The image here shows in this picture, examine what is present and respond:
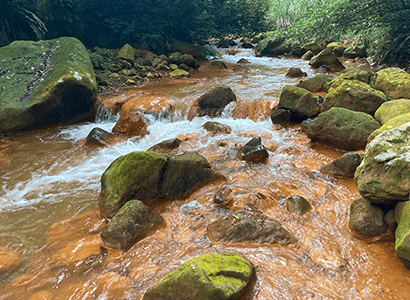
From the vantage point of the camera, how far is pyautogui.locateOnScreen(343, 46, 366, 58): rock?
1728 centimetres

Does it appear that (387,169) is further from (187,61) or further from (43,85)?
(187,61)

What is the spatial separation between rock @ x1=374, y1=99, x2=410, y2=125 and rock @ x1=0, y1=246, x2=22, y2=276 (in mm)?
7766

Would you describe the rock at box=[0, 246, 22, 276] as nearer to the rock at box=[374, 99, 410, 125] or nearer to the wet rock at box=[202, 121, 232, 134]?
the wet rock at box=[202, 121, 232, 134]

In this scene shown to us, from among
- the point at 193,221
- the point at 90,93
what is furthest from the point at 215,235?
the point at 90,93

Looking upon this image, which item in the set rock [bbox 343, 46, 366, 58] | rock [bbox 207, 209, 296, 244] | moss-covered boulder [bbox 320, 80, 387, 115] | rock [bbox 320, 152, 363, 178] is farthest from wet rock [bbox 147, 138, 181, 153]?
rock [bbox 343, 46, 366, 58]

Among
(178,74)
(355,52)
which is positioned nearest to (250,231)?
(178,74)

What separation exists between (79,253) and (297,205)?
3468mm

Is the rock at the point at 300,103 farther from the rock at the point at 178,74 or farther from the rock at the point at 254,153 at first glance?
the rock at the point at 178,74

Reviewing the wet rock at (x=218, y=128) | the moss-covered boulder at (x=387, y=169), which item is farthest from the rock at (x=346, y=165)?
the wet rock at (x=218, y=128)

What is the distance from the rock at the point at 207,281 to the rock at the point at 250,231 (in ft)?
2.39

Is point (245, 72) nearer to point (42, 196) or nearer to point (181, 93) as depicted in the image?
point (181, 93)

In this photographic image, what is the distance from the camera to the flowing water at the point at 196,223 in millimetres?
2988

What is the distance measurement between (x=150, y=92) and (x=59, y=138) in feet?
14.5

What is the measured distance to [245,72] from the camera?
15.3 meters
